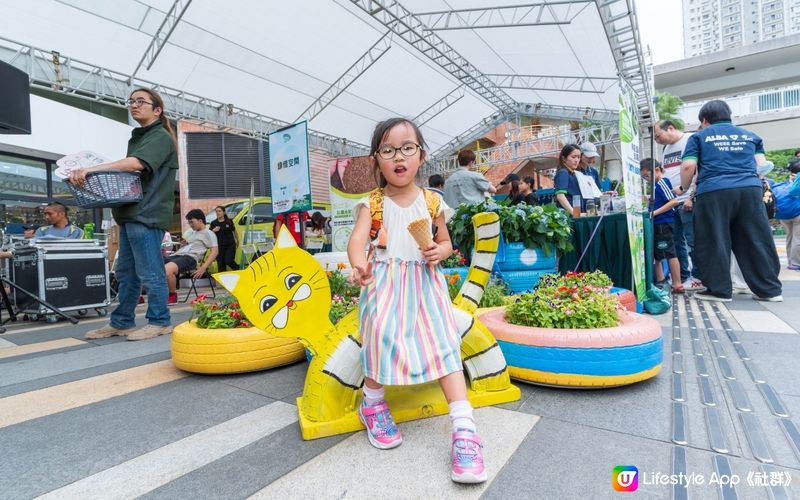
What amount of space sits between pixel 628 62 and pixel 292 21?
708 centimetres

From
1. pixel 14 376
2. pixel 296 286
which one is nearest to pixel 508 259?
pixel 296 286

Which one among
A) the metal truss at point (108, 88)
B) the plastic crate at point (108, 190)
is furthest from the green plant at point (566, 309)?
the metal truss at point (108, 88)

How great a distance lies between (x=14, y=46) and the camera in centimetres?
690

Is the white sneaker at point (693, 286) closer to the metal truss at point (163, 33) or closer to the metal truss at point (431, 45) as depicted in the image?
the metal truss at point (431, 45)

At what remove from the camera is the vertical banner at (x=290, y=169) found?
6.32m

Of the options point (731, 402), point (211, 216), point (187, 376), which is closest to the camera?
point (731, 402)

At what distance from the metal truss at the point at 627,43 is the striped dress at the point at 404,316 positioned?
600 cm

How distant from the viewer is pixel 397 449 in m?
1.47

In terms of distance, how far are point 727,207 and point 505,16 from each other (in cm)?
722

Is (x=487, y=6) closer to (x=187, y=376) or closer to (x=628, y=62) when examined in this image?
(x=628, y=62)

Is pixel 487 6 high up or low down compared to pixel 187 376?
up

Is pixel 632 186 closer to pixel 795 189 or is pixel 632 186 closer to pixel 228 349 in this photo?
pixel 228 349

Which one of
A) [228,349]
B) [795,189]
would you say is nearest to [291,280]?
[228,349]

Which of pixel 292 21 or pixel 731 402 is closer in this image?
pixel 731 402
